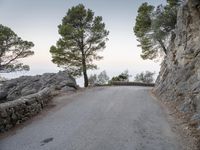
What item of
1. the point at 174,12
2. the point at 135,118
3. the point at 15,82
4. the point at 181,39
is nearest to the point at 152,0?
the point at 174,12

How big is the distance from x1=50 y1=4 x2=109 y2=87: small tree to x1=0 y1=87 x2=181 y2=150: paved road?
13019 mm

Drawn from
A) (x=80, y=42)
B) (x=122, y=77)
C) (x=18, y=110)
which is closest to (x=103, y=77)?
(x=122, y=77)

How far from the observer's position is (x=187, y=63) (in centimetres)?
949

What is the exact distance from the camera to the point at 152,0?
23859 millimetres

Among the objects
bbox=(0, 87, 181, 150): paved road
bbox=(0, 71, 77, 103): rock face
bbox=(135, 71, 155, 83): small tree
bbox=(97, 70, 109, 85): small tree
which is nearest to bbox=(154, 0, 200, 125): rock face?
bbox=(0, 87, 181, 150): paved road

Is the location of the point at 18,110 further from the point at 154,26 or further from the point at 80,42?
the point at 154,26

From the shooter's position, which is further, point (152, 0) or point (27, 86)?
point (152, 0)

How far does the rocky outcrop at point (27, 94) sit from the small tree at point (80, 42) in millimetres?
3502

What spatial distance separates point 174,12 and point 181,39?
9.52 m

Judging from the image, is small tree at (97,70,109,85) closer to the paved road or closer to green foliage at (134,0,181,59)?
green foliage at (134,0,181,59)

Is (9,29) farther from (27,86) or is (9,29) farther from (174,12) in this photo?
(174,12)

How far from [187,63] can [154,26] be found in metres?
12.2

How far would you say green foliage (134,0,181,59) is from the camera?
2002 cm

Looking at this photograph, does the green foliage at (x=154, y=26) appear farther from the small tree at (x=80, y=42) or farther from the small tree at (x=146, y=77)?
the small tree at (x=146, y=77)
